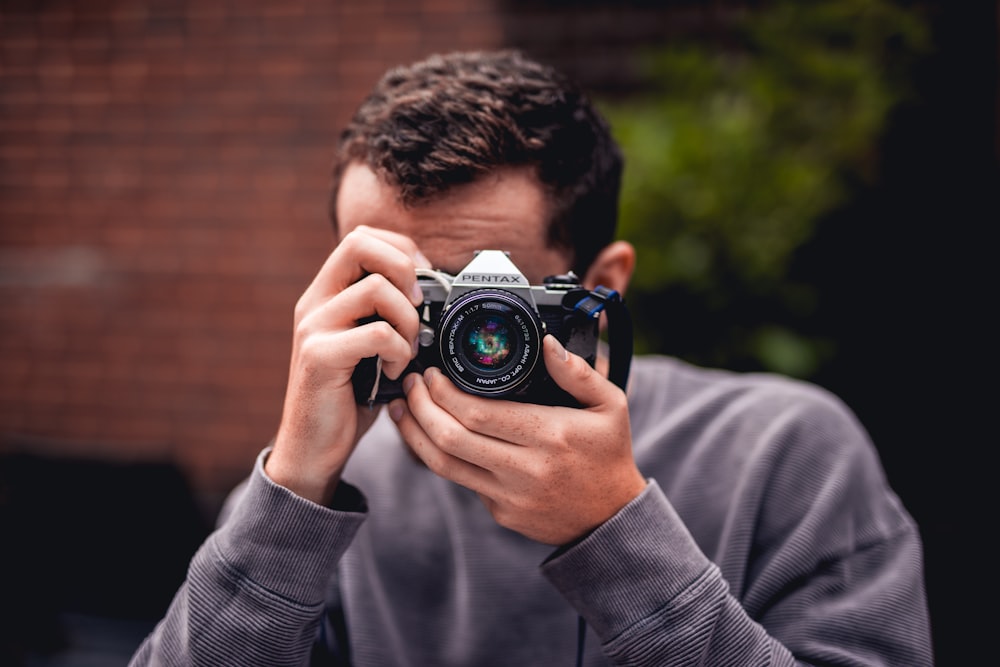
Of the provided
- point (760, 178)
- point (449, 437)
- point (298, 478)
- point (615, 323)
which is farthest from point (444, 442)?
point (760, 178)

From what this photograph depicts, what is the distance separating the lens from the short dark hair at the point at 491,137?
105cm

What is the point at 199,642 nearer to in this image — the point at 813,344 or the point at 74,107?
the point at 813,344

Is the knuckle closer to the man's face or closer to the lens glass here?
the lens glass

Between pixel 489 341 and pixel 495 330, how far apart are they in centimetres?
2

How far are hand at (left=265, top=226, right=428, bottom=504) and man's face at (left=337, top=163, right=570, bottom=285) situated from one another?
0.11 meters

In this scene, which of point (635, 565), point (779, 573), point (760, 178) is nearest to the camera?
point (635, 565)

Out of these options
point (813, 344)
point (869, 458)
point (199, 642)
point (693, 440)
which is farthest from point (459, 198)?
point (813, 344)

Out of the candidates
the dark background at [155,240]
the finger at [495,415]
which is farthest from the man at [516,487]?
the dark background at [155,240]

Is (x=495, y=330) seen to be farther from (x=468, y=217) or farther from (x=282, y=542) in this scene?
(x=282, y=542)

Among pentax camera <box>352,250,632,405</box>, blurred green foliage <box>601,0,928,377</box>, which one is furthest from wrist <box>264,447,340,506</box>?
blurred green foliage <box>601,0,928,377</box>

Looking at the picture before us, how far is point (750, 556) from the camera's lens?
1.11m

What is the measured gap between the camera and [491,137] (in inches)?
41.9

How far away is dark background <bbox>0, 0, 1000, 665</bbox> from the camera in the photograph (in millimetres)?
2568

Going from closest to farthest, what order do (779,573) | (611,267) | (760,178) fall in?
1. (779,573)
2. (611,267)
3. (760,178)
